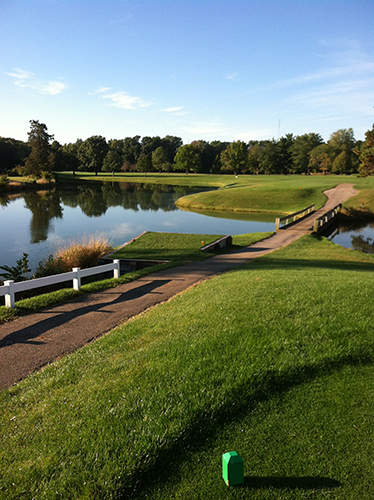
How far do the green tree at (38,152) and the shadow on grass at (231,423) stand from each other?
90.3 m

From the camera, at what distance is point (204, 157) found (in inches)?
5315

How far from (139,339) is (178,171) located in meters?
136

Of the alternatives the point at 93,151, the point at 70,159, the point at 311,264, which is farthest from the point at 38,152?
the point at 311,264

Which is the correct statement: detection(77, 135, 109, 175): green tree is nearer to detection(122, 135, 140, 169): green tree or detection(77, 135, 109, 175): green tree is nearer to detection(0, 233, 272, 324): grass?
detection(122, 135, 140, 169): green tree

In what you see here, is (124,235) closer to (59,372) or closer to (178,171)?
(59,372)

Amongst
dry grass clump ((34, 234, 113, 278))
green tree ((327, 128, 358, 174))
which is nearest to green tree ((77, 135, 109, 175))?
green tree ((327, 128, 358, 174))

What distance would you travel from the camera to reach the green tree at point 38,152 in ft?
278

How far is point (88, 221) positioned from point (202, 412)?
35.9 meters

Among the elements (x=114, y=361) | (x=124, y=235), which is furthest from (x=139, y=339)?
(x=124, y=235)

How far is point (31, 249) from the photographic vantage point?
81.5 ft

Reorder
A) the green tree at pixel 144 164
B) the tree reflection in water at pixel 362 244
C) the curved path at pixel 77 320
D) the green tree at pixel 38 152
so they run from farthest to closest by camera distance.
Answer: the green tree at pixel 144 164 < the green tree at pixel 38 152 < the tree reflection in water at pixel 362 244 < the curved path at pixel 77 320

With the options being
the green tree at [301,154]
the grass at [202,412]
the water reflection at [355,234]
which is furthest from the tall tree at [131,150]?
the grass at [202,412]

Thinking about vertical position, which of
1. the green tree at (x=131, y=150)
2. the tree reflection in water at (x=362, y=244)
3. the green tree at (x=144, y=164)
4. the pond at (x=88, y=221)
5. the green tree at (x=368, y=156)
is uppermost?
the green tree at (x=131, y=150)

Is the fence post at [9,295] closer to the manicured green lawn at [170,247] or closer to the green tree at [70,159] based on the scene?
the manicured green lawn at [170,247]
